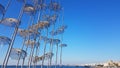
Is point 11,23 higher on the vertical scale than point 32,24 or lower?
lower

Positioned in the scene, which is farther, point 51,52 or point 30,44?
point 51,52

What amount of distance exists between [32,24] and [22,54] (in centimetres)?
536

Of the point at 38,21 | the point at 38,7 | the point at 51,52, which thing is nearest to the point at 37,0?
the point at 38,7

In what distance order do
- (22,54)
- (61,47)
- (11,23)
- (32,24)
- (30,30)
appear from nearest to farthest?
(11,23) → (22,54) → (30,30) → (32,24) → (61,47)

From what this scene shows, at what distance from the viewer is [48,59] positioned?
32906mm

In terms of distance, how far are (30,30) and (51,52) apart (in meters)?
7.72

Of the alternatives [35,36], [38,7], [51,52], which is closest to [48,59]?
[51,52]

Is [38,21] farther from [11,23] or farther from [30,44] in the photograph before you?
[11,23]

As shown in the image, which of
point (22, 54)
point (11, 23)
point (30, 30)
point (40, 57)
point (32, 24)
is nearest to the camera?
point (11, 23)

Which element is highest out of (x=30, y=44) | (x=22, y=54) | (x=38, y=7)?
(x=38, y=7)

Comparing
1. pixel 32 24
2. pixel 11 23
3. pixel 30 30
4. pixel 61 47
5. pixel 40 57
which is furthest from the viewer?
pixel 61 47

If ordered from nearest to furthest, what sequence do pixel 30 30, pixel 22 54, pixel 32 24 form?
pixel 22 54, pixel 30 30, pixel 32 24

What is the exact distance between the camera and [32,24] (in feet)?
92.8

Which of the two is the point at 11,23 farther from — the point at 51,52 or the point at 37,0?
the point at 51,52
